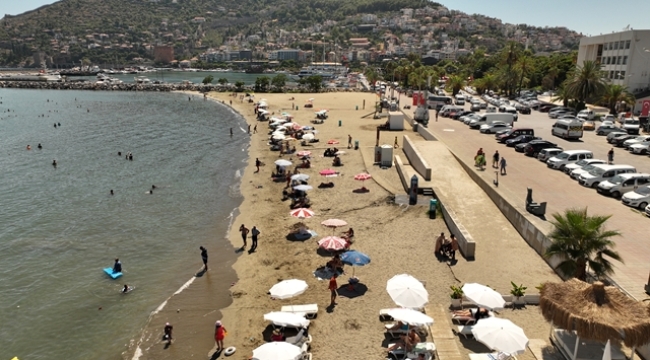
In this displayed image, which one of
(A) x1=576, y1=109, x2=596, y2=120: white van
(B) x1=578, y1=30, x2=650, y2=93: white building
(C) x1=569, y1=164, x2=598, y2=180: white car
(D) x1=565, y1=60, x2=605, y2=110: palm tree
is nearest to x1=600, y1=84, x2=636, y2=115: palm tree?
(D) x1=565, y1=60, x2=605, y2=110: palm tree

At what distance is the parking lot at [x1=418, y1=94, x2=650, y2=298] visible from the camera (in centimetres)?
1423

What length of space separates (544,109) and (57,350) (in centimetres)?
5559

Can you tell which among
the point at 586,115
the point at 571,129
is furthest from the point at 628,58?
the point at 571,129

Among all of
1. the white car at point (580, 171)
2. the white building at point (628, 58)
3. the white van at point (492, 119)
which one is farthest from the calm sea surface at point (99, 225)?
the white building at point (628, 58)

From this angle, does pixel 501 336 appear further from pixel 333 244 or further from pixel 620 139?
pixel 620 139

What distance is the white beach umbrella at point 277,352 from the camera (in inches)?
400

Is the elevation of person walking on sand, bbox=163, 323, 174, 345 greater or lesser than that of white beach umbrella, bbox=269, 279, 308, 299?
lesser

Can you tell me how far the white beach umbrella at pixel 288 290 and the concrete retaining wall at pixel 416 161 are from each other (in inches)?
492

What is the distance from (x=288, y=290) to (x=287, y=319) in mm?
1478

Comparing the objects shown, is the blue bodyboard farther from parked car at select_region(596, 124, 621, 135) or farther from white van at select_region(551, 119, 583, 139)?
parked car at select_region(596, 124, 621, 135)

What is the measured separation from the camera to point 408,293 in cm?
1193

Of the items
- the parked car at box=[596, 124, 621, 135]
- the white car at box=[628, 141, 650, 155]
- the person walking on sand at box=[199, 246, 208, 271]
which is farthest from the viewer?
the parked car at box=[596, 124, 621, 135]

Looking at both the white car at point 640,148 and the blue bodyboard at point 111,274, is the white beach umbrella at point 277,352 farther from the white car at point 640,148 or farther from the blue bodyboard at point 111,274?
the white car at point 640,148

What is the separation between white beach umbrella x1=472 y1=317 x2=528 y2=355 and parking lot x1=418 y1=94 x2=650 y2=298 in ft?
14.9
